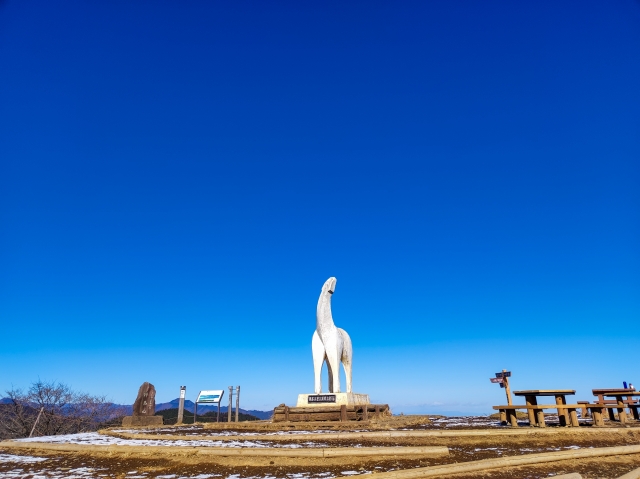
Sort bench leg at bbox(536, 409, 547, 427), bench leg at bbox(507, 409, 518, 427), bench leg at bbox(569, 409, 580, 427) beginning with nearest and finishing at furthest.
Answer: bench leg at bbox(569, 409, 580, 427) < bench leg at bbox(536, 409, 547, 427) < bench leg at bbox(507, 409, 518, 427)

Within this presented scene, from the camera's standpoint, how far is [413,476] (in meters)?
5.71

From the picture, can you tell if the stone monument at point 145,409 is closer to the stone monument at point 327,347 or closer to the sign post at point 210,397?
the sign post at point 210,397

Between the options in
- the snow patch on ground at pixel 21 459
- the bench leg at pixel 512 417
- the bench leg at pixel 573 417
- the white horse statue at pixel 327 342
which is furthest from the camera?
the white horse statue at pixel 327 342

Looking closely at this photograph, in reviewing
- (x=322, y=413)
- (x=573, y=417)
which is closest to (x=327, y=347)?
(x=322, y=413)

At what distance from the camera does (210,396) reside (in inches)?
833

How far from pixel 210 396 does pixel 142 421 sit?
4.69 m

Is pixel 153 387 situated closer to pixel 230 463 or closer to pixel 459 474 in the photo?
pixel 230 463

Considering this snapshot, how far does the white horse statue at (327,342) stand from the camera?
1836 centimetres

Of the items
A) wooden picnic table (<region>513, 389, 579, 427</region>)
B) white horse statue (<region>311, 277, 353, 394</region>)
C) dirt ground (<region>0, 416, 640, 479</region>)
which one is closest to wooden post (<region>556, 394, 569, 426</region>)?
wooden picnic table (<region>513, 389, 579, 427</region>)

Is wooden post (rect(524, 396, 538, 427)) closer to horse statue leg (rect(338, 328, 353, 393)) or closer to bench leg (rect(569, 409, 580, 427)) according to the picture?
bench leg (rect(569, 409, 580, 427))

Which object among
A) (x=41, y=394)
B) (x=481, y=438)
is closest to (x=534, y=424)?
(x=481, y=438)

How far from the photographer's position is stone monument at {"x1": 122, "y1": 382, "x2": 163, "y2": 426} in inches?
655

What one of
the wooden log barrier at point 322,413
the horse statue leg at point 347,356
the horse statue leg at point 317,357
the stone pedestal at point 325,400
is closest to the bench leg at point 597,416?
the wooden log barrier at point 322,413

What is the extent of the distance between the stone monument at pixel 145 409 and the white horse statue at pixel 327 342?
6628mm
